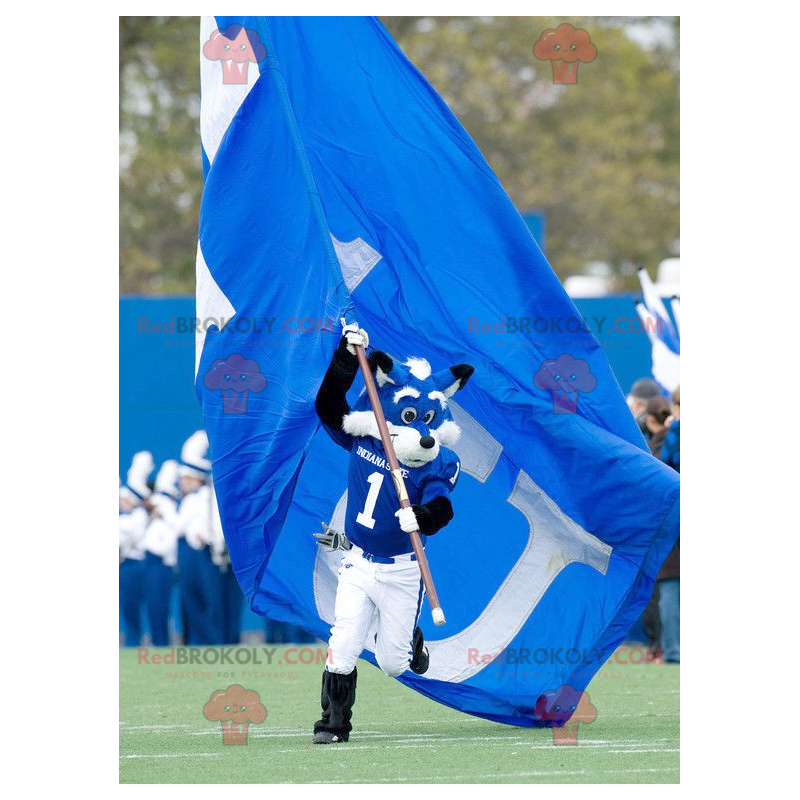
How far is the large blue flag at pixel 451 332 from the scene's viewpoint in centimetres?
809

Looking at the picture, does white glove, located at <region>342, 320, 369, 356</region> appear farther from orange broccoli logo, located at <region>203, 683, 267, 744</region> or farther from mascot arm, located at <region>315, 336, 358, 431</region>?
orange broccoli logo, located at <region>203, 683, 267, 744</region>

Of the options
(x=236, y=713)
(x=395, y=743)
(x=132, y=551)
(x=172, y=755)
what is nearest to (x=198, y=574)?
(x=132, y=551)

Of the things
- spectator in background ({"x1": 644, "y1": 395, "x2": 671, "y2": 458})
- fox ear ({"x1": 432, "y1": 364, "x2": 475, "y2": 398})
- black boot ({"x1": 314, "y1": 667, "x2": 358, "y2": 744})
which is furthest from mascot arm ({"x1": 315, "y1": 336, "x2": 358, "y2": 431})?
spectator in background ({"x1": 644, "y1": 395, "x2": 671, "y2": 458})

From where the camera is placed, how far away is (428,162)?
837cm

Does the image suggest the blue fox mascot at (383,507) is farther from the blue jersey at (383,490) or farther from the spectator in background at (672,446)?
the spectator in background at (672,446)

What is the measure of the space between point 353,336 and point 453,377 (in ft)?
2.08

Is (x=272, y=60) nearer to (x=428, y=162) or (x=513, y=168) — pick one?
(x=428, y=162)

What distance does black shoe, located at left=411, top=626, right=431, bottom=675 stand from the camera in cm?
789

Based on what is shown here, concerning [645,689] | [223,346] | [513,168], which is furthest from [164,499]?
[513,168]

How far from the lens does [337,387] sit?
768cm

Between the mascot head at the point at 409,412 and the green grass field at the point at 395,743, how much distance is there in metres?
1.42

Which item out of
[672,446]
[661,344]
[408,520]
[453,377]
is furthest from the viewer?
[661,344]

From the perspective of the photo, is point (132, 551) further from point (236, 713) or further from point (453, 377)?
point (453, 377)
